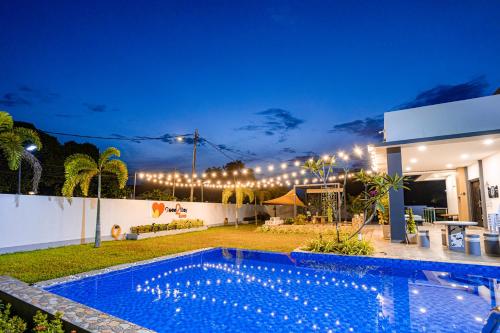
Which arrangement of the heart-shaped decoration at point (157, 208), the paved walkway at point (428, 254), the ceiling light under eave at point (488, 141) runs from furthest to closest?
1. the heart-shaped decoration at point (157, 208)
2. the ceiling light under eave at point (488, 141)
3. the paved walkway at point (428, 254)

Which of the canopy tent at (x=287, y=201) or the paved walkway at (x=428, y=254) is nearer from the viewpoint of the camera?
the paved walkway at (x=428, y=254)

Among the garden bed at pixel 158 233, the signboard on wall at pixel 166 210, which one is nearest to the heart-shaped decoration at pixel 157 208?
the signboard on wall at pixel 166 210

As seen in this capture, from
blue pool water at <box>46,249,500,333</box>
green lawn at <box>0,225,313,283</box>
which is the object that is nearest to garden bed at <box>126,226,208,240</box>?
green lawn at <box>0,225,313,283</box>

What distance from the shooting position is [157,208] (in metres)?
15.2

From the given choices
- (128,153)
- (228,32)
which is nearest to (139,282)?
(228,32)

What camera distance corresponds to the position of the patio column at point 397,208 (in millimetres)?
9523

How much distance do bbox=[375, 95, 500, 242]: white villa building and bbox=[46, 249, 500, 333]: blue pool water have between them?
3334 millimetres

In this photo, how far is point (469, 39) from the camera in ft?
53.5

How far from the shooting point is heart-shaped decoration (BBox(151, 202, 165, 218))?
49.2 ft

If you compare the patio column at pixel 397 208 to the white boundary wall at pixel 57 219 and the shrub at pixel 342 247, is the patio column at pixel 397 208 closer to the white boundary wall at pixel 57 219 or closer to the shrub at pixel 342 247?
the shrub at pixel 342 247

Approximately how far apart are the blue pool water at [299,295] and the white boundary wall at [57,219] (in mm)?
4643

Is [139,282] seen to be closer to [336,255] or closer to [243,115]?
[336,255]

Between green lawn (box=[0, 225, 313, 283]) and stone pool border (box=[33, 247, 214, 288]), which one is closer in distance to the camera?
stone pool border (box=[33, 247, 214, 288])

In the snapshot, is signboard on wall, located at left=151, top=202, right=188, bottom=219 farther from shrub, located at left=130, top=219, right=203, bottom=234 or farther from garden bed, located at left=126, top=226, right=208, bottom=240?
garden bed, located at left=126, top=226, right=208, bottom=240
